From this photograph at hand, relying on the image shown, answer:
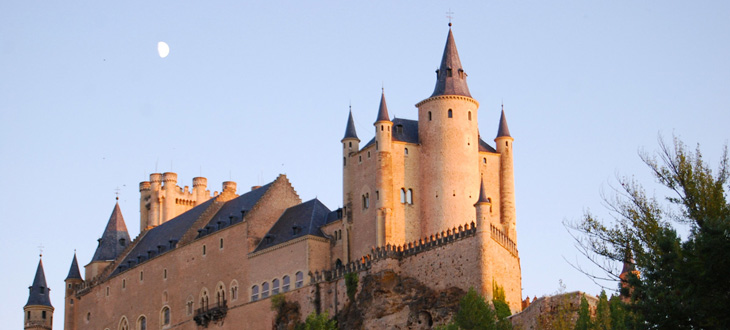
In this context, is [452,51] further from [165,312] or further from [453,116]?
[165,312]

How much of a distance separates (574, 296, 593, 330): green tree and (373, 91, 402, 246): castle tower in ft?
75.9

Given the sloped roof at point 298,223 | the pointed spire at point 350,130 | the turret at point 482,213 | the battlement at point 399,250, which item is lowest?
the battlement at point 399,250

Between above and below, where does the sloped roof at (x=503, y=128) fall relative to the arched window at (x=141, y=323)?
above

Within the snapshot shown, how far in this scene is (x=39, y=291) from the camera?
119875 mm

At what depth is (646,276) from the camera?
34.8 meters

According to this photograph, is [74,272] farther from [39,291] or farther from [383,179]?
[383,179]

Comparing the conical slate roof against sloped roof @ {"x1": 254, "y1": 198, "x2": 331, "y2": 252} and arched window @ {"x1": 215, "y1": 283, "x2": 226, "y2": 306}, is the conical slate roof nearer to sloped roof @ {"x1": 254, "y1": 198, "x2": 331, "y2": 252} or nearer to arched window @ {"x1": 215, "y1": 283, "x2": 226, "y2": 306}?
arched window @ {"x1": 215, "y1": 283, "x2": 226, "y2": 306}

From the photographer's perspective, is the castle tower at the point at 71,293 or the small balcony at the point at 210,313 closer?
the small balcony at the point at 210,313

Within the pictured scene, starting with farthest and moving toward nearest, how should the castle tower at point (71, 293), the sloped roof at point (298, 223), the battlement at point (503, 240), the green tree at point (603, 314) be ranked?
the castle tower at point (71, 293), the sloped roof at point (298, 223), the battlement at point (503, 240), the green tree at point (603, 314)

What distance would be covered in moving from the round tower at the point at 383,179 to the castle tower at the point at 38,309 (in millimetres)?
57305

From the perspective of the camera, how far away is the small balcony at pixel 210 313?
84.5 metres

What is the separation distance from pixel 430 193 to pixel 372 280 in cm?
711

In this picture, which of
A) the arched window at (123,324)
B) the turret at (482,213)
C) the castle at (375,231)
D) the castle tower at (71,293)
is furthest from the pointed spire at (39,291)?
the turret at (482,213)

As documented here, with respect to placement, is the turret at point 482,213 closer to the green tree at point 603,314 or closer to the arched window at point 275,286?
the green tree at point 603,314
